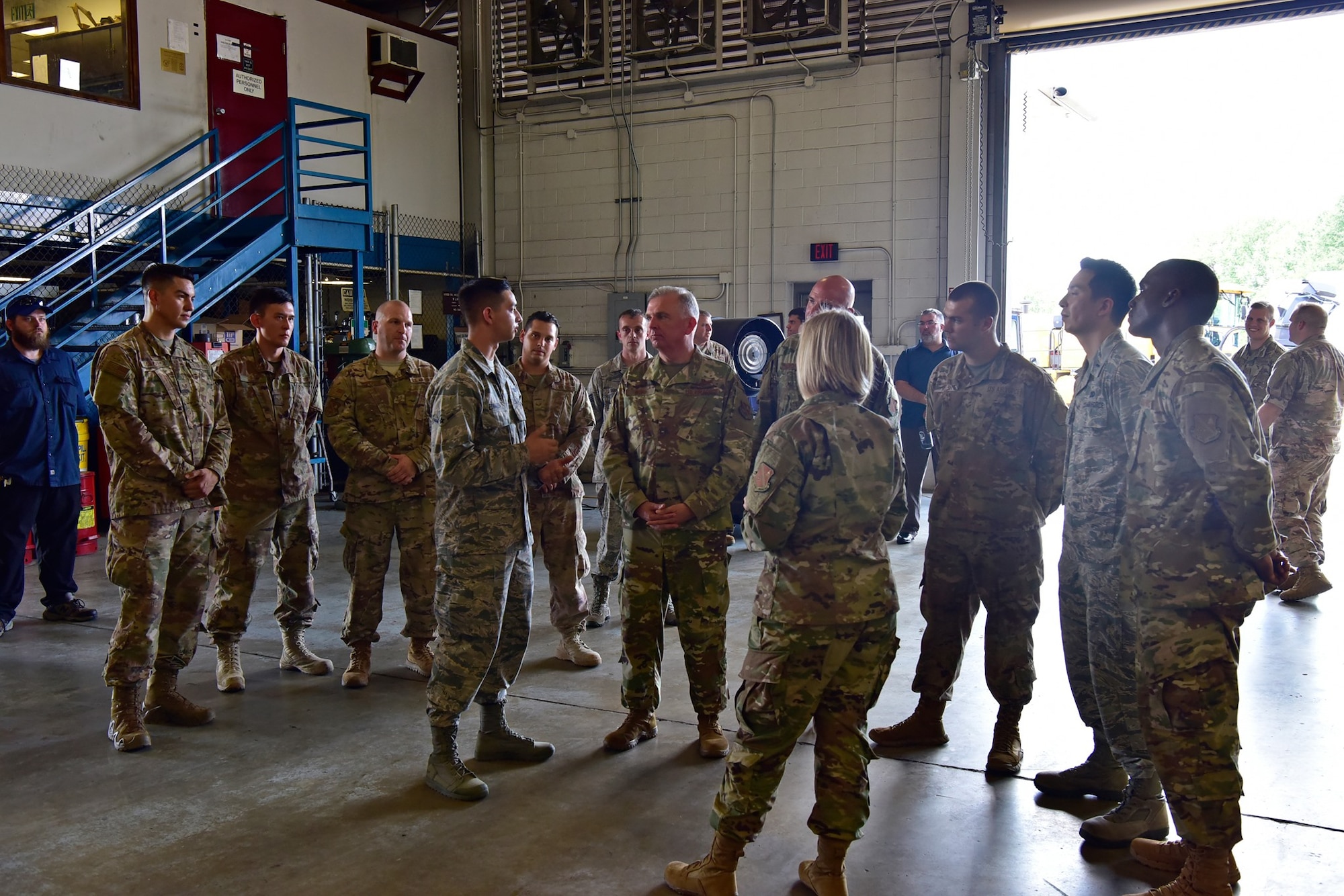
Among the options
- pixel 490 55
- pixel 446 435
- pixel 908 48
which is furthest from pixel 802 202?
pixel 446 435

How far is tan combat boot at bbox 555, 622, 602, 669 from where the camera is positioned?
188 inches

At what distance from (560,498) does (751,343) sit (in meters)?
3.46

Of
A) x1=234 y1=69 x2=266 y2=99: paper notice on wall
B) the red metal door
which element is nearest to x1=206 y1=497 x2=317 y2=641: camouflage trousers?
the red metal door

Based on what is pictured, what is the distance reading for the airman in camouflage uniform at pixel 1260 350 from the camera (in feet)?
22.8

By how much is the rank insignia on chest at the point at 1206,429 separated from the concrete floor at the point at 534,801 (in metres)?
1.25

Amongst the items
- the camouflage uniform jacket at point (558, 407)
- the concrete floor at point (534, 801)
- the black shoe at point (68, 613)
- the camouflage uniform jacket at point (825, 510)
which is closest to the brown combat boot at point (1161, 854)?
the concrete floor at point (534, 801)

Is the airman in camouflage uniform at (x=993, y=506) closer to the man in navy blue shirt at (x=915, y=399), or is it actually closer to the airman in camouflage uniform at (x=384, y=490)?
the airman in camouflage uniform at (x=384, y=490)

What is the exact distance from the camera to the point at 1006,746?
138 inches

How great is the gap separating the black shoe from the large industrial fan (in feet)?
14.9

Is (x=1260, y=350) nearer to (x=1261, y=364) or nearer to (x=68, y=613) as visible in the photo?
(x=1261, y=364)

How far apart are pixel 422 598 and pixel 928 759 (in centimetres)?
235

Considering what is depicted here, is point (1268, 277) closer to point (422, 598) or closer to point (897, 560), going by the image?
point (897, 560)

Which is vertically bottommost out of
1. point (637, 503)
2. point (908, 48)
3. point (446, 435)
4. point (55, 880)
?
point (55, 880)

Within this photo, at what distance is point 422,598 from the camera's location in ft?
15.2
